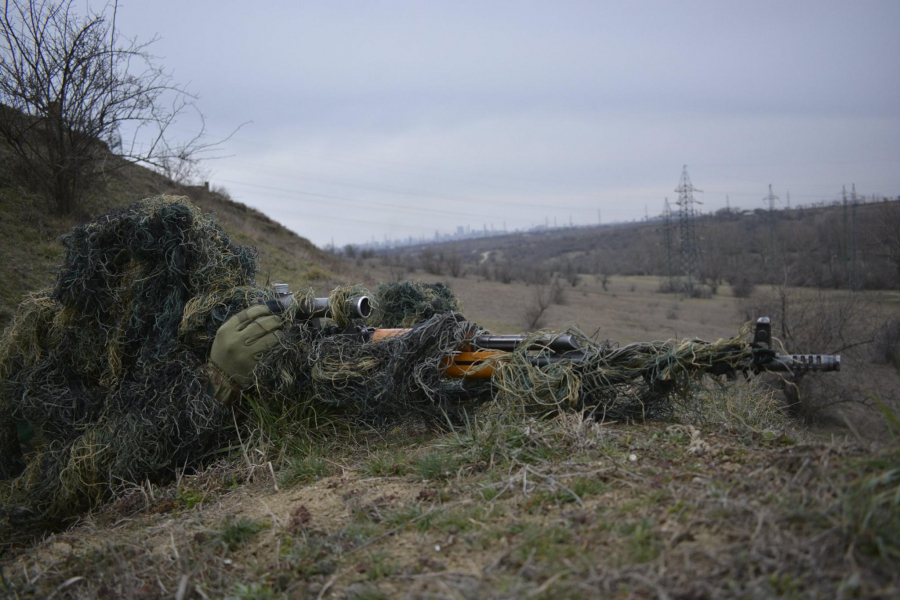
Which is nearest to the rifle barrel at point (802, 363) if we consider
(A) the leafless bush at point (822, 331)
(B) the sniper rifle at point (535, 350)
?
(B) the sniper rifle at point (535, 350)

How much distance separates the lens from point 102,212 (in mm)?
12609

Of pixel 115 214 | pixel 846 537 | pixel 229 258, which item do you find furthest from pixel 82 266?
pixel 846 537

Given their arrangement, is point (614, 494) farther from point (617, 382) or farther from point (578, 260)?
point (578, 260)

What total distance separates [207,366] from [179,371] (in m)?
0.24

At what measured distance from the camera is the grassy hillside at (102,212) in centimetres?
918

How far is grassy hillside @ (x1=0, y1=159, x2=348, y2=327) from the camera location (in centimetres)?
918

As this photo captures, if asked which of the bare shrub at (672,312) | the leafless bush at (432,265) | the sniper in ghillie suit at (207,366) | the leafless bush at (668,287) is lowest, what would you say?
the bare shrub at (672,312)

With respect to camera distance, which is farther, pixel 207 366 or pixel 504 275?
pixel 504 275

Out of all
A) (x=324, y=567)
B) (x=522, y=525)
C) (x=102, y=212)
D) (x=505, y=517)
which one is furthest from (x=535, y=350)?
(x=102, y=212)

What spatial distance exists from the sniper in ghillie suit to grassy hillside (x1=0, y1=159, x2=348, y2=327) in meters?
0.79

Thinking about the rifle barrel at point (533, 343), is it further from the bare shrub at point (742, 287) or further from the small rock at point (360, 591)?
the bare shrub at point (742, 287)

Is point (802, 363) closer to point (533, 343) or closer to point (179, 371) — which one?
point (533, 343)

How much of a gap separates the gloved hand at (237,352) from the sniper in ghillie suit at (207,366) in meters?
0.01

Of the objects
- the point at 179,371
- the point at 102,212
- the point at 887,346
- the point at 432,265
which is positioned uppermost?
the point at 102,212
